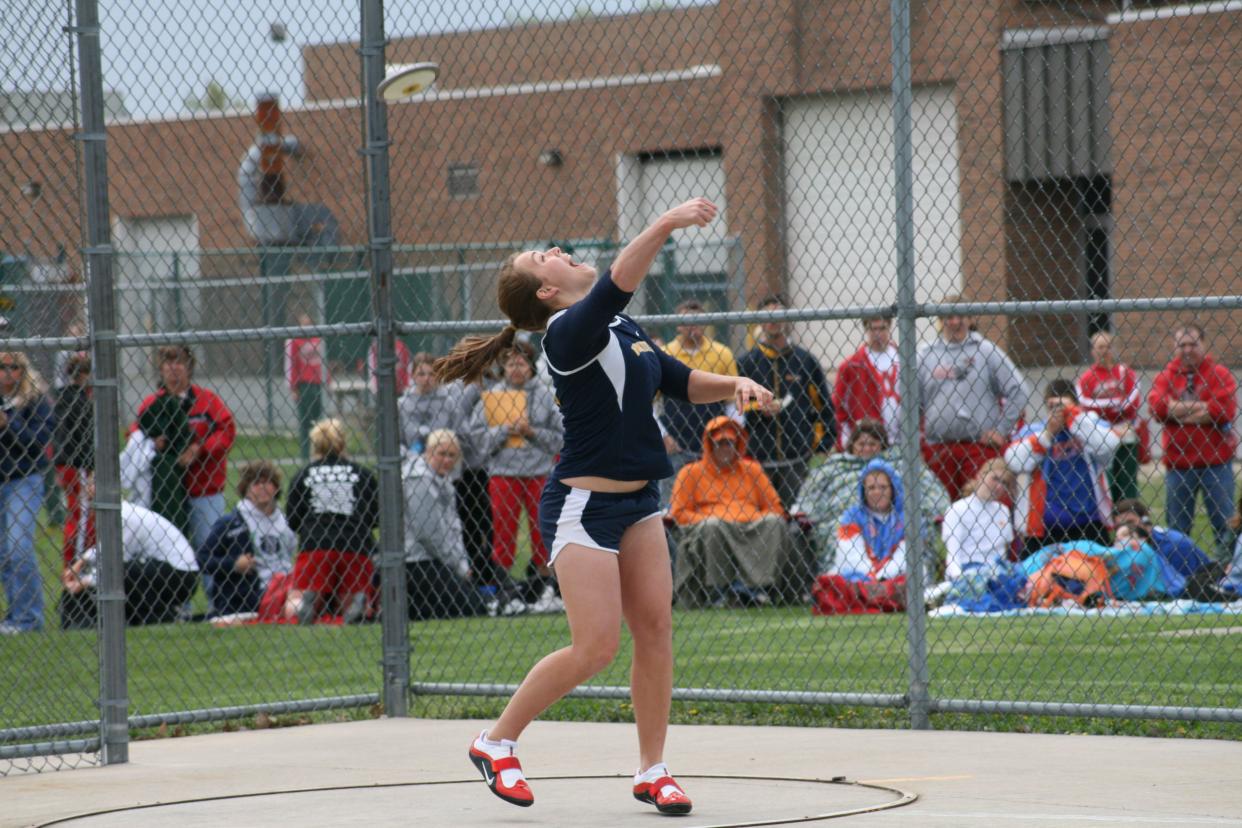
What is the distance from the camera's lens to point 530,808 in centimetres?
606

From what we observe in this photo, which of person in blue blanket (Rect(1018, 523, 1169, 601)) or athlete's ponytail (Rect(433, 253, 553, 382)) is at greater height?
athlete's ponytail (Rect(433, 253, 553, 382))

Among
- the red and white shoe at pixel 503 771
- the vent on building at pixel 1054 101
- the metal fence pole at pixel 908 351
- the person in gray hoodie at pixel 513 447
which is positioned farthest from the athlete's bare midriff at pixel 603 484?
the person in gray hoodie at pixel 513 447

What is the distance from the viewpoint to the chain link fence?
7629 millimetres

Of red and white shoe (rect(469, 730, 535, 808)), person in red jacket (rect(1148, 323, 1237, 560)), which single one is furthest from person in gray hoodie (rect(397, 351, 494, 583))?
red and white shoe (rect(469, 730, 535, 808))

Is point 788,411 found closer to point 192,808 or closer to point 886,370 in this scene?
point 886,370

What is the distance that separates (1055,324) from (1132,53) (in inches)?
225

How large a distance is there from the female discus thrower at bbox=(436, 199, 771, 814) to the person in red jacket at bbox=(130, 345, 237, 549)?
680cm

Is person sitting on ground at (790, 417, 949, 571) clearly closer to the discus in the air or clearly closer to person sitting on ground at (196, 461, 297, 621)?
person sitting on ground at (196, 461, 297, 621)

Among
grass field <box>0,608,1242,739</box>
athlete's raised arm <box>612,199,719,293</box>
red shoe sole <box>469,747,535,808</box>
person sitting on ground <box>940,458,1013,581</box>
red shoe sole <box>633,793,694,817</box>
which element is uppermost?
athlete's raised arm <box>612,199,719,293</box>

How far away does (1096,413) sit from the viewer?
10914mm

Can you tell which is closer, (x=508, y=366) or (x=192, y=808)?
(x=192, y=808)

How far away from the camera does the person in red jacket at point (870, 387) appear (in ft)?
38.9

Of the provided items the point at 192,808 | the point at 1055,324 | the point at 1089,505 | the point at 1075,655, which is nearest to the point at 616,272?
the point at 192,808

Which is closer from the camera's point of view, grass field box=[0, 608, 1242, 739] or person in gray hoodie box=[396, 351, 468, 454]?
grass field box=[0, 608, 1242, 739]
